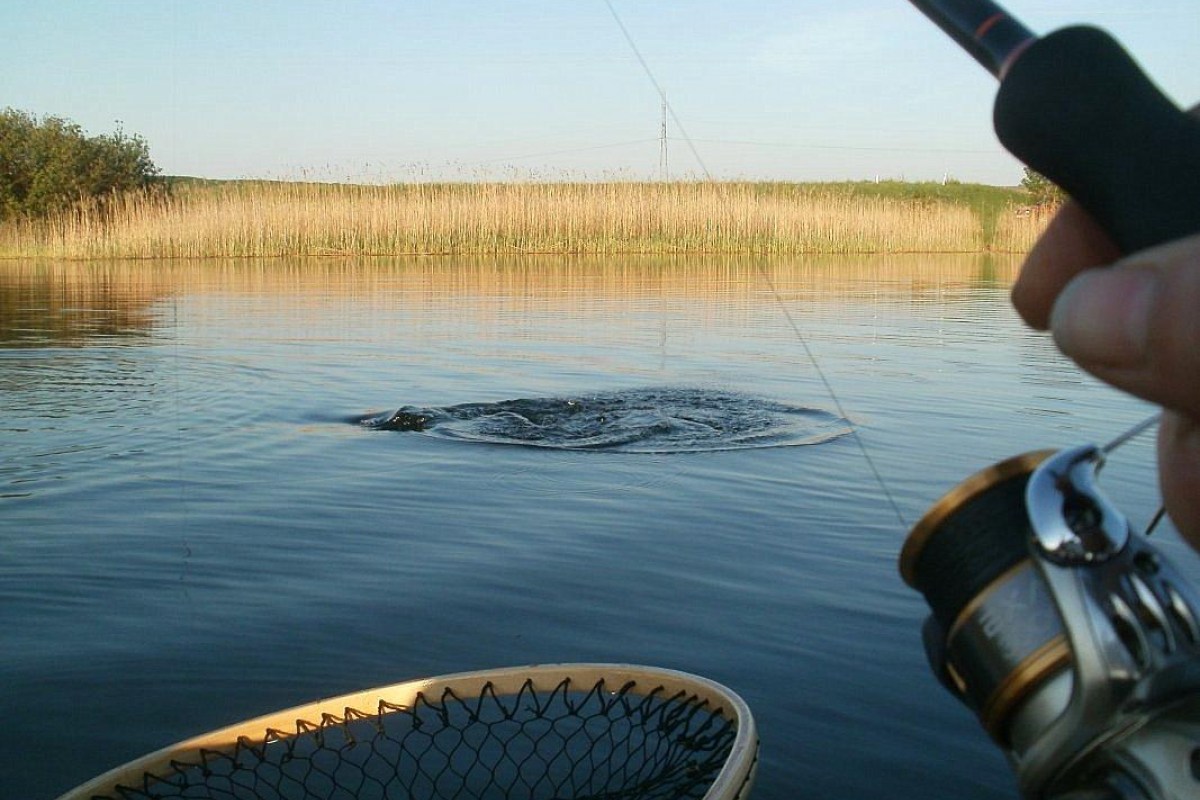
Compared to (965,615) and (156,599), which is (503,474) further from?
(965,615)

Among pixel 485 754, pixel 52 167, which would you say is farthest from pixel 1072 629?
pixel 52 167

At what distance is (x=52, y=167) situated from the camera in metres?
41.4

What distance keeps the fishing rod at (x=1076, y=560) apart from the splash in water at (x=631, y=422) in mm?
Result: 7034

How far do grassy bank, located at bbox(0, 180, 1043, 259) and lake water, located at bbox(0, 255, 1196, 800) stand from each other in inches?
728

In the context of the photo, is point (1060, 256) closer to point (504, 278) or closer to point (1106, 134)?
point (1106, 134)

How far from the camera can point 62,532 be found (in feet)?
20.6

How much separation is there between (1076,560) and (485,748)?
110 inches

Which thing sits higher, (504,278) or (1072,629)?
(1072,629)

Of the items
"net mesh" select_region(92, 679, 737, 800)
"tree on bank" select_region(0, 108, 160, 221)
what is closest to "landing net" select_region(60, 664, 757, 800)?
"net mesh" select_region(92, 679, 737, 800)

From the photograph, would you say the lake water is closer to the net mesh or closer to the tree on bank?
the net mesh

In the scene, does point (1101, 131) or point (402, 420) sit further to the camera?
point (402, 420)

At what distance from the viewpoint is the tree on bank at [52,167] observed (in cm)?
4091

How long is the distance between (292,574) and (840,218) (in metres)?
30.6

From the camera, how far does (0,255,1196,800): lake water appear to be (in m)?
4.25
